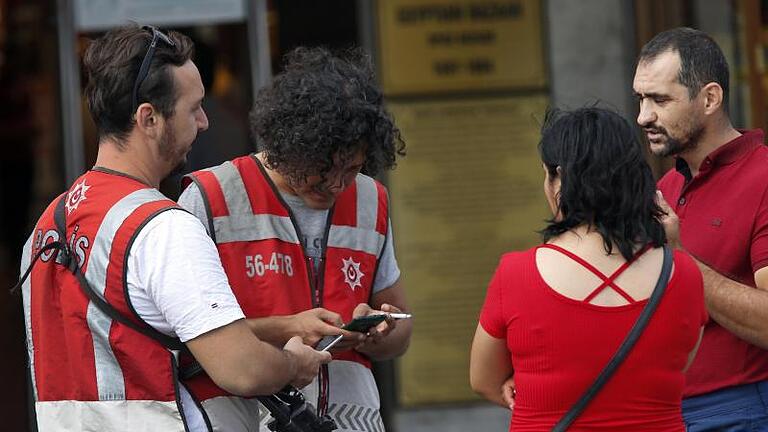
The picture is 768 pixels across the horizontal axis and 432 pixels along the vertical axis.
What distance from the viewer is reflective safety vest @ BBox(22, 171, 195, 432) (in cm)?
299

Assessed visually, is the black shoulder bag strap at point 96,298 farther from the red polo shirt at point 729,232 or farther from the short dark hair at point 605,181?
the red polo shirt at point 729,232

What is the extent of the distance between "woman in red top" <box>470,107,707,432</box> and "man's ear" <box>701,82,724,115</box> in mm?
648

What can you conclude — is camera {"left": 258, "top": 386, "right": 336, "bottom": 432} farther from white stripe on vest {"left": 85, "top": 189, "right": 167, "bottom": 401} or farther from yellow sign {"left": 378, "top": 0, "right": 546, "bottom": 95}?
yellow sign {"left": 378, "top": 0, "right": 546, "bottom": 95}

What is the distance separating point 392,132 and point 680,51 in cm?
85

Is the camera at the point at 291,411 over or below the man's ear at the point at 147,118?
below

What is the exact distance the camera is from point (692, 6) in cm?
657

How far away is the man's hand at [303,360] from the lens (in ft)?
10.3

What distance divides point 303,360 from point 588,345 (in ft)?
2.19

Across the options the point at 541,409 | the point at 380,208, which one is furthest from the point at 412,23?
the point at 541,409

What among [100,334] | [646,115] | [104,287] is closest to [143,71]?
[104,287]

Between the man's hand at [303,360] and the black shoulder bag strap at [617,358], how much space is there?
58 centimetres

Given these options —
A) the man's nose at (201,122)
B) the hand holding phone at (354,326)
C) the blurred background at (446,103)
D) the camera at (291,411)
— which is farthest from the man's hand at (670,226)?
the blurred background at (446,103)

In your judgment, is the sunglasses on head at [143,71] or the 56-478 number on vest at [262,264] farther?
the 56-478 number on vest at [262,264]

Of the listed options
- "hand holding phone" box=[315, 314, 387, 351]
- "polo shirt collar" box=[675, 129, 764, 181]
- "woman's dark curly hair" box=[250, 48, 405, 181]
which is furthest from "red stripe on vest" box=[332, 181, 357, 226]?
"polo shirt collar" box=[675, 129, 764, 181]
